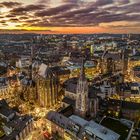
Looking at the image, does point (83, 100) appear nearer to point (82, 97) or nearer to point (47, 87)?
point (82, 97)

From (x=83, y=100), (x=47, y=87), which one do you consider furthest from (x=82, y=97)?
(x=47, y=87)

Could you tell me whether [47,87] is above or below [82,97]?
below

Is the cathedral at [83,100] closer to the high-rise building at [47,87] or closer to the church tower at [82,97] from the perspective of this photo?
the church tower at [82,97]

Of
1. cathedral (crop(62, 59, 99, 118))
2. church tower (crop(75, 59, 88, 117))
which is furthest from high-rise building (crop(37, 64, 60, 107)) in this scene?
church tower (crop(75, 59, 88, 117))

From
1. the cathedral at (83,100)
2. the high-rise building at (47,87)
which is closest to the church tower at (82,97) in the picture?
the cathedral at (83,100)

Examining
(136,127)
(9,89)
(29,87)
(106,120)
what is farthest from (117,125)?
(9,89)

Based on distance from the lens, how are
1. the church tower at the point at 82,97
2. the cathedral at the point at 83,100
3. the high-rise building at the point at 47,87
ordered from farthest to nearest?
the high-rise building at the point at 47,87 → the cathedral at the point at 83,100 → the church tower at the point at 82,97

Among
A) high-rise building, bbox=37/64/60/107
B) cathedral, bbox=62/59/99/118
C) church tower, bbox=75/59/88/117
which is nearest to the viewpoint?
church tower, bbox=75/59/88/117

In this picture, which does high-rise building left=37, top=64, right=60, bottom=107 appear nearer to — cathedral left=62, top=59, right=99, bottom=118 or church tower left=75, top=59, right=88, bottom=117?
cathedral left=62, top=59, right=99, bottom=118

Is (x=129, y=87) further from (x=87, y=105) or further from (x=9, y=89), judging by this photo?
(x=9, y=89)
